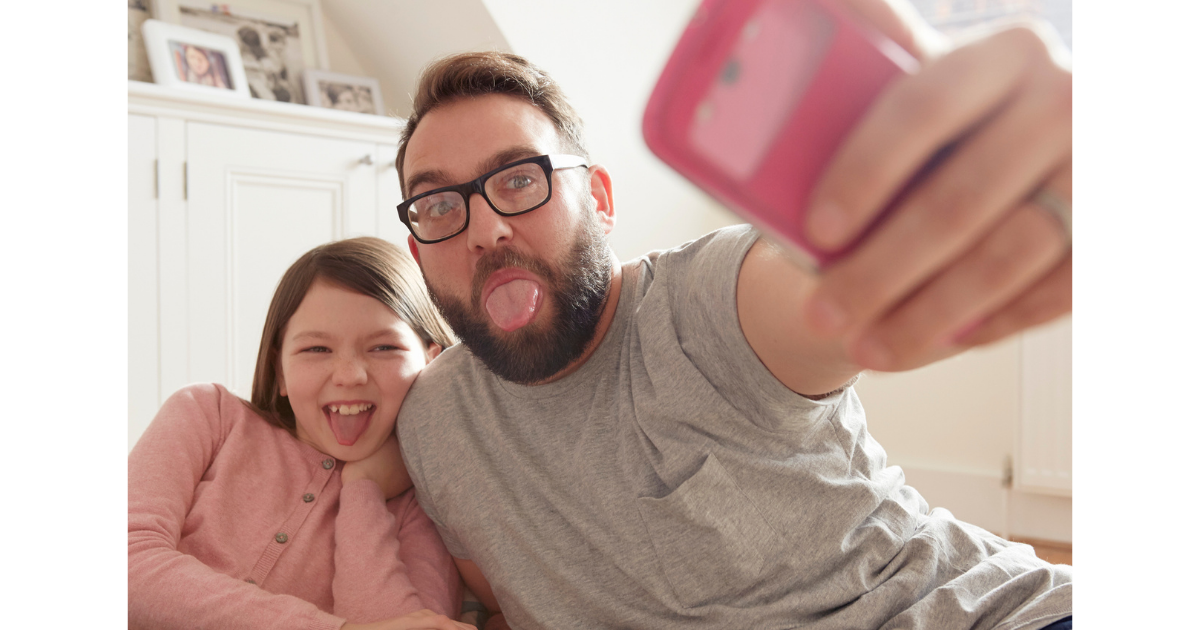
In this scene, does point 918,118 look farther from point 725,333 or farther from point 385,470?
point 385,470

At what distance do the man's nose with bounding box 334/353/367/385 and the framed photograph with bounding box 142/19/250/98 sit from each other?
167cm

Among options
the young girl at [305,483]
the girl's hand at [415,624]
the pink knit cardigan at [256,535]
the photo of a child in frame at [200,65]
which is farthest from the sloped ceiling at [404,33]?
the girl's hand at [415,624]

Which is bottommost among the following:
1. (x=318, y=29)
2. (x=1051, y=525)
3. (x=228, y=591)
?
(x=1051, y=525)

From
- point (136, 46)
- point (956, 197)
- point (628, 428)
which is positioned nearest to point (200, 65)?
point (136, 46)

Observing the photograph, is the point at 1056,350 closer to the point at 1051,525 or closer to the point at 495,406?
the point at 1051,525

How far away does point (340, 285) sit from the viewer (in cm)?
124

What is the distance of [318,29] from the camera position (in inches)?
116

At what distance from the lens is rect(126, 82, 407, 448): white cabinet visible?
2246 mm

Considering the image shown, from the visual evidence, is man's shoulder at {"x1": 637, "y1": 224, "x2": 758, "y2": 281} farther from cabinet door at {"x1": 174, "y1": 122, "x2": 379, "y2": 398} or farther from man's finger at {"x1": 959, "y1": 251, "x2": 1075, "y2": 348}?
cabinet door at {"x1": 174, "y1": 122, "x2": 379, "y2": 398}

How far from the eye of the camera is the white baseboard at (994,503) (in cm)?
260

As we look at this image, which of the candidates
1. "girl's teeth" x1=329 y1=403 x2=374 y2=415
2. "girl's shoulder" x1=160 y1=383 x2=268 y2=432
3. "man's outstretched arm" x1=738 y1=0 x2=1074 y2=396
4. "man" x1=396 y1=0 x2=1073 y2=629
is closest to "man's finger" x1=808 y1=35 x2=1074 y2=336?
"man's outstretched arm" x1=738 y1=0 x2=1074 y2=396

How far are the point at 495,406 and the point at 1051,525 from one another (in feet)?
7.48
